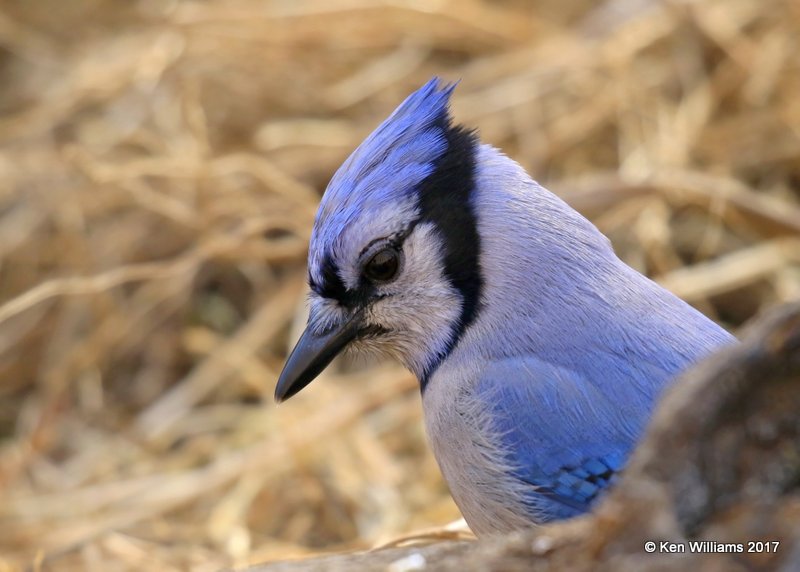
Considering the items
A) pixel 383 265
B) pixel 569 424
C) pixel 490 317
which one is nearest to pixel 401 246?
pixel 383 265

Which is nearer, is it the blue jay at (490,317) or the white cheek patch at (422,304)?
the blue jay at (490,317)

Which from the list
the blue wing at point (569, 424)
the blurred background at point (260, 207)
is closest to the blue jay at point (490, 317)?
the blue wing at point (569, 424)

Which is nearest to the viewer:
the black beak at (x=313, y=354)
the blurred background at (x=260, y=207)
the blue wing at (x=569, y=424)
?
the blue wing at (x=569, y=424)

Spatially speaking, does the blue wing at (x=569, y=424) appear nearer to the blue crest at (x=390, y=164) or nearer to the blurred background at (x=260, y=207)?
the blue crest at (x=390, y=164)

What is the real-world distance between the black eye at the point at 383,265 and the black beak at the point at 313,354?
6 cm

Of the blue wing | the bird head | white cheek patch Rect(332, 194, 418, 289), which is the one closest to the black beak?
the bird head

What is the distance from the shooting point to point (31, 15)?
375 centimetres

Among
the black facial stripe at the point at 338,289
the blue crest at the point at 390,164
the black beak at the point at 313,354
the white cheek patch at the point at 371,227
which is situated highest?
the blue crest at the point at 390,164

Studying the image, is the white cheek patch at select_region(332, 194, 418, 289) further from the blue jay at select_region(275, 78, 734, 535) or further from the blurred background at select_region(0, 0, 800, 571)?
the blurred background at select_region(0, 0, 800, 571)

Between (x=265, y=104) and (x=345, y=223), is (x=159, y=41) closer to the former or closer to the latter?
(x=265, y=104)

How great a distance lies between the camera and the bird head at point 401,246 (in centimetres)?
141

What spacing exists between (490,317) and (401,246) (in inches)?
5.6

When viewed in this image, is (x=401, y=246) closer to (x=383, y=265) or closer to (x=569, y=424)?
(x=383, y=265)

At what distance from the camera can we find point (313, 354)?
1.52 meters
